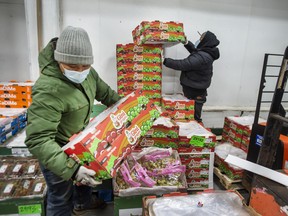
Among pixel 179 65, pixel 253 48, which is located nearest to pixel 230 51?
pixel 253 48

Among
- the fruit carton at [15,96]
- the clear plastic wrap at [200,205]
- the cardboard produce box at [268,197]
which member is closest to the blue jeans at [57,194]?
the clear plastic wrap at [200,205]

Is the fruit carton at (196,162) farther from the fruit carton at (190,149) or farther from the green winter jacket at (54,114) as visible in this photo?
the green winter jacket at (54,114)

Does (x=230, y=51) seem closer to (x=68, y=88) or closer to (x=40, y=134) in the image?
(x=68, y=88)

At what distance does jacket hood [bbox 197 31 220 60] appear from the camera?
3.05 m

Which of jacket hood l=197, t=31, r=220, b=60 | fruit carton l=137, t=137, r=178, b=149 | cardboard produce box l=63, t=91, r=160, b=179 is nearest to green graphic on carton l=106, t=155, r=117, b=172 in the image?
cardboard produce box l=63, t=91, r=160, b=179

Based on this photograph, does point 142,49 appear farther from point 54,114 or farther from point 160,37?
point 54,114

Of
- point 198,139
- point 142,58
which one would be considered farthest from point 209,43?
point 198,139

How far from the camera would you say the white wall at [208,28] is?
3.22 meters

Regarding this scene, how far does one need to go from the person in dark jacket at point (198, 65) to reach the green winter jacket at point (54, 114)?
186 cm

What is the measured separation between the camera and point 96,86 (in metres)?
1.78

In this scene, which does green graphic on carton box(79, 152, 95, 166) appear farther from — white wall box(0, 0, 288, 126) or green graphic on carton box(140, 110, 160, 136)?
white wall box(0, 0, 288, 126)

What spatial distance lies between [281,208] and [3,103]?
2.88m

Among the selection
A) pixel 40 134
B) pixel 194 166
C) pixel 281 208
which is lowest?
pixel 194 166

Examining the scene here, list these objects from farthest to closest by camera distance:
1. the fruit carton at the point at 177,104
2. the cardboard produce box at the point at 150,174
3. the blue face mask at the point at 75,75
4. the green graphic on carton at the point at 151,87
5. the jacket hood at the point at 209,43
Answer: the jacket hood at the point at 209,43, the green graphic on carton at the point at 151,87, the fruit carton at the point at 177,104, the cardboard produce box at the point at 150,174, the blue face mask at the point at 75,75
